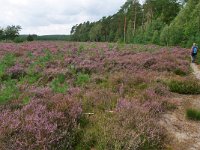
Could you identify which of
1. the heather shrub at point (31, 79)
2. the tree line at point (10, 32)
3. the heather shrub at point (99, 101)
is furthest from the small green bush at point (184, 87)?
the tree line at point (10, 32)

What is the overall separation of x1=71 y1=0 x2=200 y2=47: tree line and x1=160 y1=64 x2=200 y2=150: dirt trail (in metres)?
24.3

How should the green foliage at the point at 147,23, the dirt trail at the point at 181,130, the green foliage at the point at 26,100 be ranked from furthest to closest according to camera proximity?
1. the green foliage at the point at 147,23
2. the green foliage at the point at 26,100
3. the dirt trail at the point at 181,130

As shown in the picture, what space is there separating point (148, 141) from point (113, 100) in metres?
2.44

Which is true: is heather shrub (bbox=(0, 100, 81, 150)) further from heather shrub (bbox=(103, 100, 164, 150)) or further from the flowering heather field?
heather shrub (bbox=(103, 100, 164, 150))

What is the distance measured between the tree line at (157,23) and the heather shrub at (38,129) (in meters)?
26.9

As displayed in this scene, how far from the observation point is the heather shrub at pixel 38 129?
4230mm

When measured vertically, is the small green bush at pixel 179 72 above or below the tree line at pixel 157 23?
below

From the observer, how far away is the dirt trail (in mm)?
5137

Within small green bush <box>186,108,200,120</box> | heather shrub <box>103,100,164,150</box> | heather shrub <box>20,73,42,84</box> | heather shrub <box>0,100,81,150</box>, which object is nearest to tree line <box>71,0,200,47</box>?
heather shrub <box>20,73,42,84</box>

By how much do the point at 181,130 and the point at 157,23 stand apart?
48739 millimetres

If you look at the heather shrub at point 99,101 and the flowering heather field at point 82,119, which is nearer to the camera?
the flowering heather field at point 82,119

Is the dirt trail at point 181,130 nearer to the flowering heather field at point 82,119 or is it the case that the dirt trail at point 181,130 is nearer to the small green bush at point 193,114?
the small green bush at point 193,114

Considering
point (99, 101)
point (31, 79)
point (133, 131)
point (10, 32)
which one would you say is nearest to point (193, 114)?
point (99, 101)

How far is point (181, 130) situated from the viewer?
587 centimetres
